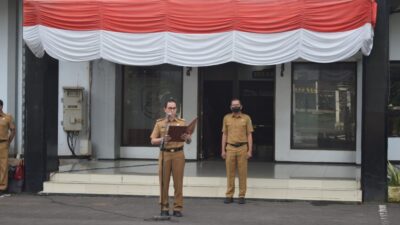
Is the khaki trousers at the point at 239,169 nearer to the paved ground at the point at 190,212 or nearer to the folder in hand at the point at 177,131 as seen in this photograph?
the paved ground at the point at 190,212

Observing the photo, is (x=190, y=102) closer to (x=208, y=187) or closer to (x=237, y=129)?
(x=208, y=187)

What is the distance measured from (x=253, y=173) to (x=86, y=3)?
5.08 meters

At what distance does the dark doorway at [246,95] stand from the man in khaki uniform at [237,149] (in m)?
4.57

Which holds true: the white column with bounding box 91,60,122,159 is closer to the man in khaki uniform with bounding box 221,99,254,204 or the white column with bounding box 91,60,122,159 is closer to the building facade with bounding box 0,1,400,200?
the building facade with bounding box 0,1,400,200

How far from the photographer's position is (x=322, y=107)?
1583 centimetres

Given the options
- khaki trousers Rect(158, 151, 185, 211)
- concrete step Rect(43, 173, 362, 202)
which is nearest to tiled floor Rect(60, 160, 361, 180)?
concrete step Rect(43, 173, 362, 202)

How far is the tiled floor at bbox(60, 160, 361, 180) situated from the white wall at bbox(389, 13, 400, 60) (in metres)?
3.03

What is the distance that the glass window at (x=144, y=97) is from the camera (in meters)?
16.3

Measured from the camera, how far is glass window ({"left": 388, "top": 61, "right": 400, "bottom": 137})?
15.5 metres

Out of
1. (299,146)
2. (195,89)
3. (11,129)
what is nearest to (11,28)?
(11,129)

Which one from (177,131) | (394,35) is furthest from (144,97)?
(177,131)

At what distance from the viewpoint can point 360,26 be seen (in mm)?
10828

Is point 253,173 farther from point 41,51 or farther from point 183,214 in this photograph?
point 41,51

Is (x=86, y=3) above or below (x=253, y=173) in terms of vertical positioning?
above
